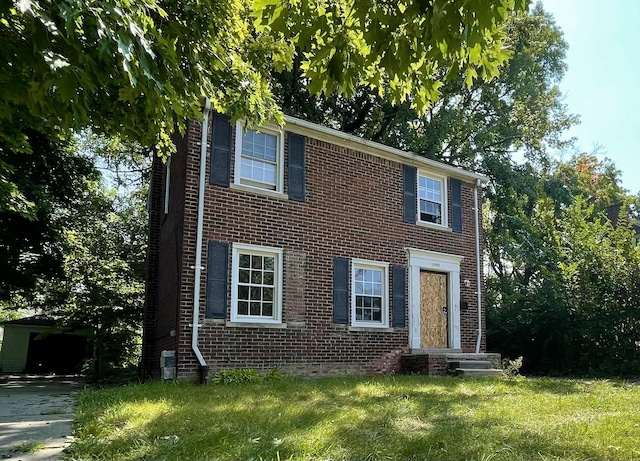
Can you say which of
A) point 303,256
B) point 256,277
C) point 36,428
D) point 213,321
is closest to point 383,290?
point 303,256

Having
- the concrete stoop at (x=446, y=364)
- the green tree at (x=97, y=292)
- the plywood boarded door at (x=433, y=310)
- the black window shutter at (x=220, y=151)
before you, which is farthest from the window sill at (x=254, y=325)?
the green tree at (x=97, y=292)

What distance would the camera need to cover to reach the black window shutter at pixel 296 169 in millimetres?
11578

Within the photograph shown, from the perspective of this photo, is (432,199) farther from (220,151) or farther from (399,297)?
(220,151)

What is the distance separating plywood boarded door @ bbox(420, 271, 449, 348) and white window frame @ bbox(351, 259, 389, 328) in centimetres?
122

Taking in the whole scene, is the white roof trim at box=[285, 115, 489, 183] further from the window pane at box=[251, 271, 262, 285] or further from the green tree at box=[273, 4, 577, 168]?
the green tree at box=[273, 4, 577, 168]

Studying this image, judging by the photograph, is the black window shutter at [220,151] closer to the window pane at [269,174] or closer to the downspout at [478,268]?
the window pane at [269,174]

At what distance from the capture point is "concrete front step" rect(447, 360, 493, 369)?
12.4m

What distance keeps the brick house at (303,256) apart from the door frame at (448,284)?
4 centimetres

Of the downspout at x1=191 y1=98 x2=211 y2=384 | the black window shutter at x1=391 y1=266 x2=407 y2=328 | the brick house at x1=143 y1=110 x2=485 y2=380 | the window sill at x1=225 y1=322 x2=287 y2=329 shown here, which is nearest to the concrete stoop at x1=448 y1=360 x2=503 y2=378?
the brick house at x1=143 y1=110 x2=485 y2=380

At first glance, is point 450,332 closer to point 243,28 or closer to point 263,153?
point 263,153

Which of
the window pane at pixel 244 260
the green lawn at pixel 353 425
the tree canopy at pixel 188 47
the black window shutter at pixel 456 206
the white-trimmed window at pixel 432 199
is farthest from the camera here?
the black window shutter at pixel 456 206

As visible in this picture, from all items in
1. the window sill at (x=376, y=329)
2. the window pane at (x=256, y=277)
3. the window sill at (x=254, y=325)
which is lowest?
the window sill at (x=376, y=329)

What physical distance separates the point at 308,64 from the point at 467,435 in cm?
339

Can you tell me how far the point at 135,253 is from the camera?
62.0 ft
